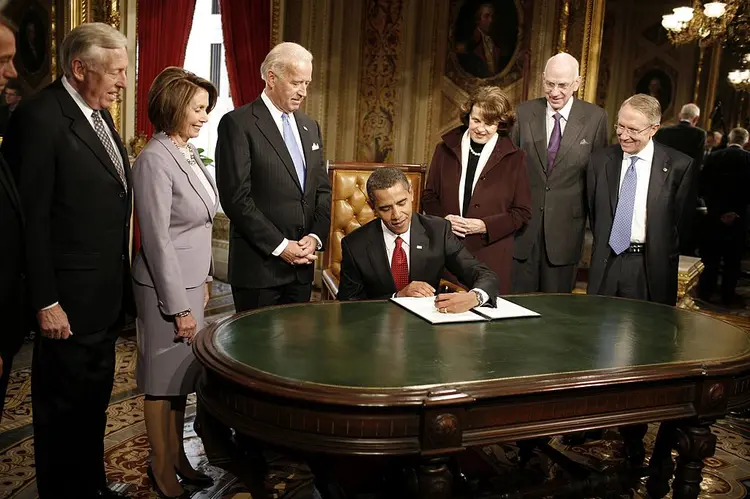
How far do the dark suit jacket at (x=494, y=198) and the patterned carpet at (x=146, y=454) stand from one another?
0.95m

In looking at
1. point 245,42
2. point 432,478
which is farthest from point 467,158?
point 245,42

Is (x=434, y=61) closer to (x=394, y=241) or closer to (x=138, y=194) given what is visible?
(x=394, y=241)

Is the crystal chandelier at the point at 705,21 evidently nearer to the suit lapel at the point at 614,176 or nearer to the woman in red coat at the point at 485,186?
the suit lapel at the point at 614,176

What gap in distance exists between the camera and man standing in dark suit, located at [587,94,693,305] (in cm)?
393

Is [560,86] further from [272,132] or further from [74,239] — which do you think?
[74,239]

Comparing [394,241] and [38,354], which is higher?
[394,241]

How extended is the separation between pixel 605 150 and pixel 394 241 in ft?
4.73

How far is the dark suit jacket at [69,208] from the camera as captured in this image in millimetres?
2621

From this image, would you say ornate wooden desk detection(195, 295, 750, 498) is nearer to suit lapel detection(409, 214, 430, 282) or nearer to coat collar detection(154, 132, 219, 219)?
suit lapel detection(409, 214, 430, 282)

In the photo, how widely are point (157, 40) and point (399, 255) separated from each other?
4.21 m

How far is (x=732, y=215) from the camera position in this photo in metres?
8.48

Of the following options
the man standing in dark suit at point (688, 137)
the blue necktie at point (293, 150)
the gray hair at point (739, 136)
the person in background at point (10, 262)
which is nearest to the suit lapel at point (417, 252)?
the blue necktie at point (293, 150)

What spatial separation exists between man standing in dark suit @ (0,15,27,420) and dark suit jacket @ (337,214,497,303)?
4.38 ft

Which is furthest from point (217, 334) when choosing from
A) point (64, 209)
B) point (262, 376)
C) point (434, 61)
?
point (434, 61)
